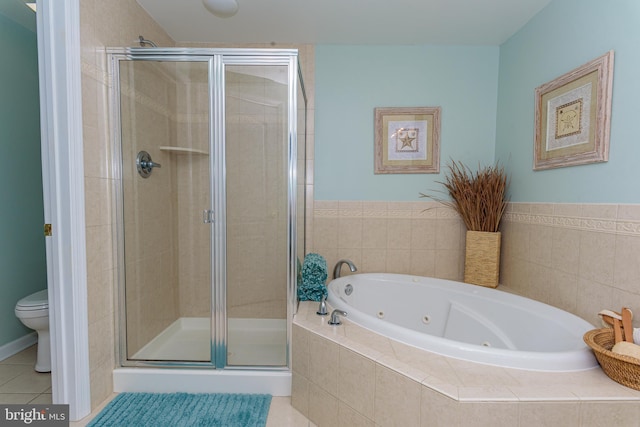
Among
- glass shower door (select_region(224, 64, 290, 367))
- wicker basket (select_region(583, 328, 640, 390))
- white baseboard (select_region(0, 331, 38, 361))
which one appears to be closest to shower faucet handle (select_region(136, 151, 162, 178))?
glass shower door (select_region(224, 64, 290, 367))

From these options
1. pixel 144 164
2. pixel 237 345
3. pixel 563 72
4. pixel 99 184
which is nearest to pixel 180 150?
pixel 144 164

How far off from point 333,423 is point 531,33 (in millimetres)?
2582

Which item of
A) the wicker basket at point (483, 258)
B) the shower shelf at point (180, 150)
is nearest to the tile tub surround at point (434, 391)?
the wicker basket at point (483, 258)

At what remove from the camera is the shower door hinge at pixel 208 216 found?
5.84 feet

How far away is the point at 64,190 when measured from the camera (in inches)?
56.9

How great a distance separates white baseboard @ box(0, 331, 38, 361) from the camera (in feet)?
7.03

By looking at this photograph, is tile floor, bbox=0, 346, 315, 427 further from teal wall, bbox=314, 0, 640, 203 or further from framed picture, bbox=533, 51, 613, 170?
framed picture, bbox=533, 51, 613, 170

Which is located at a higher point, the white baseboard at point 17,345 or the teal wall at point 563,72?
the teal wall at point 563,72

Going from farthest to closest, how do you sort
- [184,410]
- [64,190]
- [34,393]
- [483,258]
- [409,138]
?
1. [409,138]
2. [483,258]
3. [34,393]
4. [184,410]
5. [64,190]

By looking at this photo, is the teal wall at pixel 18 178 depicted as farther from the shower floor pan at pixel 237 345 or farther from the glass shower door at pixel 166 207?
the shower floor pan at pixel 237 345

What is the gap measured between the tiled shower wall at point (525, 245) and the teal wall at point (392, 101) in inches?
7.6

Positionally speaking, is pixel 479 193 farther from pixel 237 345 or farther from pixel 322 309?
pixel 237 345

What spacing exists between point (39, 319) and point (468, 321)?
2.60 meters

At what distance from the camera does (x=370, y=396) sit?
124 cm
